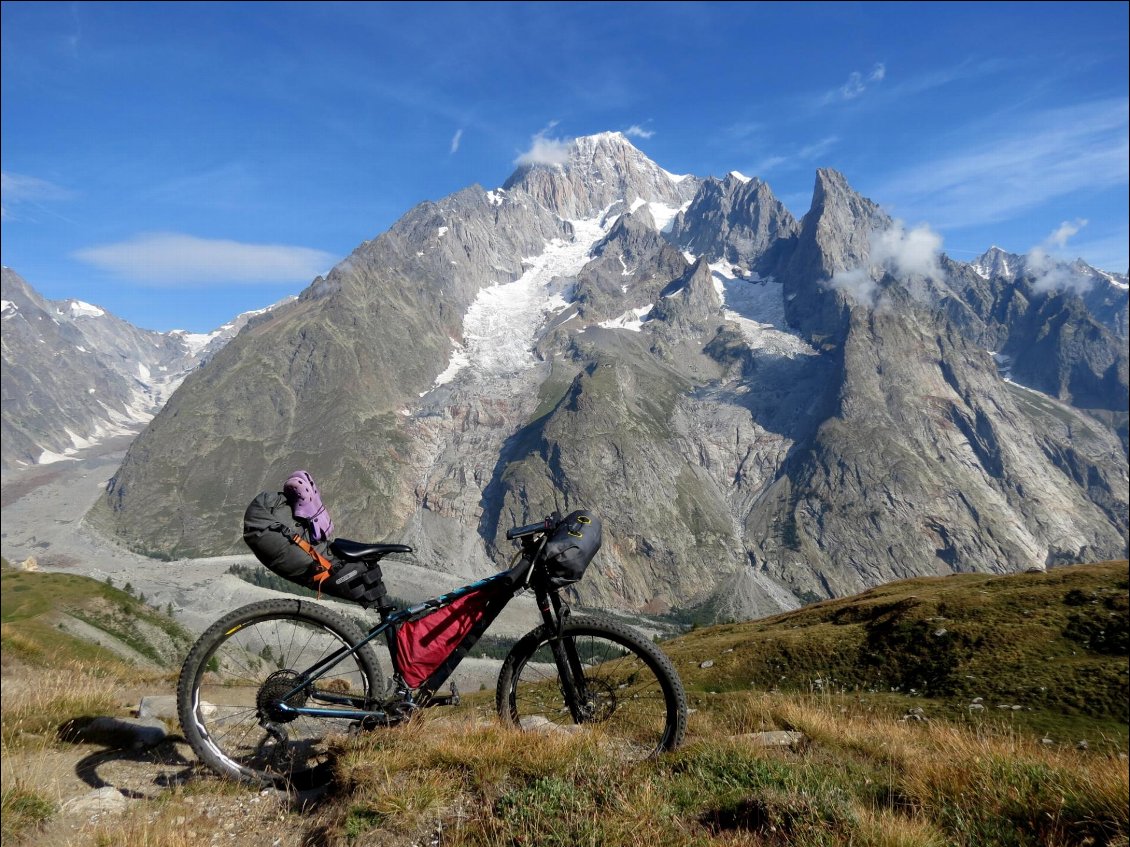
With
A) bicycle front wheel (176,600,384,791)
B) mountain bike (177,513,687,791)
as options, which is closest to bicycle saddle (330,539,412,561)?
mountain bike (177,513,687,791)

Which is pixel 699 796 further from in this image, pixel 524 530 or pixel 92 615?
pixel 92 615

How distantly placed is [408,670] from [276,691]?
5.13 ft

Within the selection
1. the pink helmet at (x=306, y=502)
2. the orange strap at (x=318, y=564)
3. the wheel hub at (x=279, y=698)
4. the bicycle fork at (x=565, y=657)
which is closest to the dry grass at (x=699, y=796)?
the bicycle fork at (x=565, y=657)

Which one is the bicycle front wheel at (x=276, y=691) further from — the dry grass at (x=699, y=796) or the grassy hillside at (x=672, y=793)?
the dry grass at (x=699, y=796)

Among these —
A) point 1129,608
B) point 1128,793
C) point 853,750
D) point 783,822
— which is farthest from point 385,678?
point 1129,608

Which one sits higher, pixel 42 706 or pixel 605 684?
pixel 605 684

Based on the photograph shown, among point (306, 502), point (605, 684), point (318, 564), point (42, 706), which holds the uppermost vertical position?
point (306, 502)

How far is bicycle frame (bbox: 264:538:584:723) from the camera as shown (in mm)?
6668

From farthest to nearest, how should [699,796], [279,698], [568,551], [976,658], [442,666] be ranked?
[976,658]
[442,666]
[279,698]
[568,551]
[699,796]

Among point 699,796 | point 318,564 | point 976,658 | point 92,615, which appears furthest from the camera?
A: point 92,615

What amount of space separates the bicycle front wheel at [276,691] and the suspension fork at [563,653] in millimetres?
2076

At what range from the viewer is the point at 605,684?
707 cm

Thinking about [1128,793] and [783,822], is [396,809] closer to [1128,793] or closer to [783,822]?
[783,822]

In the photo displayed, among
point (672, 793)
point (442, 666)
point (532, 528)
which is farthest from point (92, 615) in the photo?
point (672, 793)
